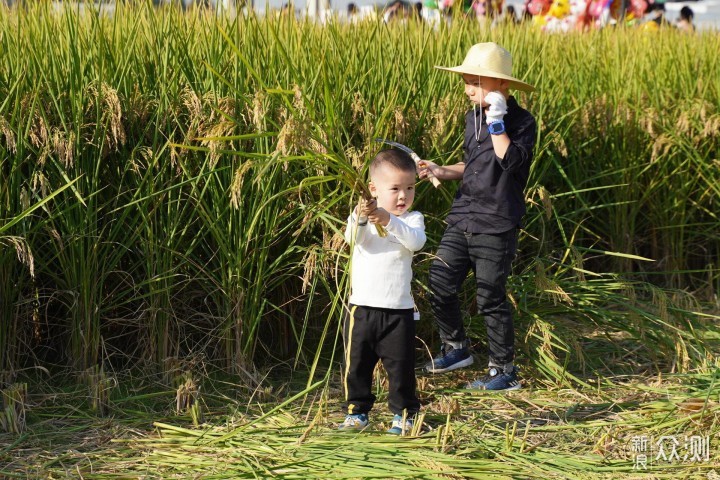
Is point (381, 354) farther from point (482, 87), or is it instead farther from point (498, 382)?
point (482, 87)

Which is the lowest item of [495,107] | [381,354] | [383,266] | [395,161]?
[381,354]

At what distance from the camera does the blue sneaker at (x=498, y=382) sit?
383cm

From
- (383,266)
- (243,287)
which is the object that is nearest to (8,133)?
(243,287)

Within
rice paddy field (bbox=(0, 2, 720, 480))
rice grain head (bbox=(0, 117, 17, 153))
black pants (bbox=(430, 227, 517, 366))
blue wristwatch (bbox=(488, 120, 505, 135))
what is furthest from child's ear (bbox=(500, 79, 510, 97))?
rice grain head (bbox=(0, 117, 17, 153))

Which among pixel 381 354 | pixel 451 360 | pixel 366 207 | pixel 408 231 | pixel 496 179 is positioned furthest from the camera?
pixel 451 360

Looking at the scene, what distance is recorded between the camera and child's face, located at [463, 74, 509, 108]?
3.81m

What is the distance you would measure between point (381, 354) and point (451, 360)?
0.68m

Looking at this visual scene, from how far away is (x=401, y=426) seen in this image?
3.27 meters

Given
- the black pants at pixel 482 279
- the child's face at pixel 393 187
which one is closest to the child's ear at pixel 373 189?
the child's face at pixel 393 187

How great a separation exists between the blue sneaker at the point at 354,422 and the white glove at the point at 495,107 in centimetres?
116

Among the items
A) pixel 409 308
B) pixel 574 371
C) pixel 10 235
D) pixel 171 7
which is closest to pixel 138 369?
pixel 10 235

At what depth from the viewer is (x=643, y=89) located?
18.0 ft

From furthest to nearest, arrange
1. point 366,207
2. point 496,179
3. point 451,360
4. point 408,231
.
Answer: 1. point 451,360
2. point 496,179
3. point 408,231
4. point 366,207

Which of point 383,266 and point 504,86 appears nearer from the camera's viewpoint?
point 383,266
